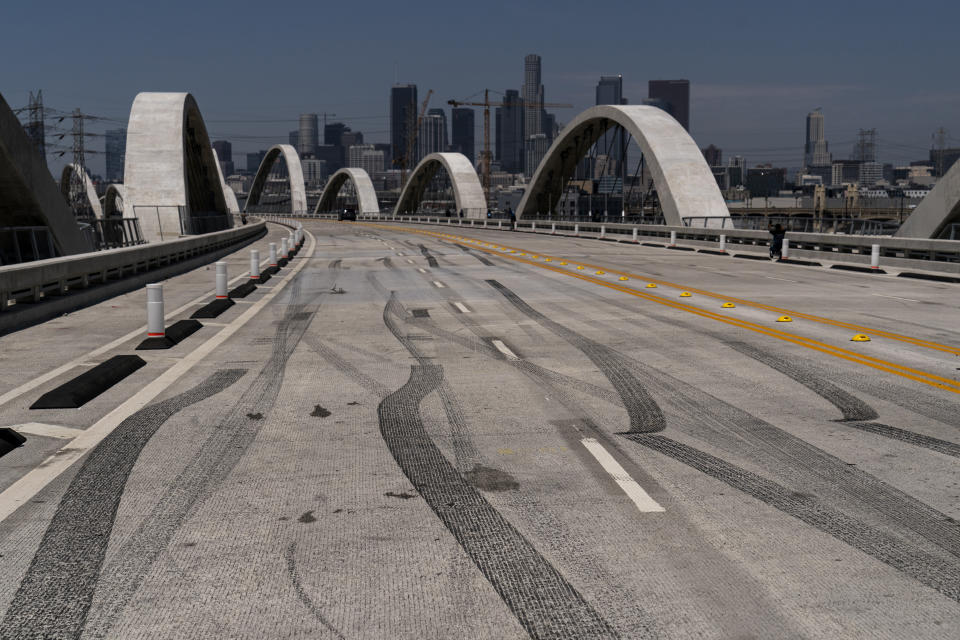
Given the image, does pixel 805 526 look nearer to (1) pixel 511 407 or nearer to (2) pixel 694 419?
(2) pixel 694 419

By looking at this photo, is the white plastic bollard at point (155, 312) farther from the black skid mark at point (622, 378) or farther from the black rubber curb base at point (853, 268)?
the black rubber curb base at point (853, 268)

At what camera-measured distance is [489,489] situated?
247 inches

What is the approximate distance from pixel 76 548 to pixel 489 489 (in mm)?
2534

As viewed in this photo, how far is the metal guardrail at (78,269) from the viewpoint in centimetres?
1560

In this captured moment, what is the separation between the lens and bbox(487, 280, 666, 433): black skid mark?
8297mm

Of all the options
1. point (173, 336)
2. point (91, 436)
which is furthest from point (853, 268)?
point (91, 436)

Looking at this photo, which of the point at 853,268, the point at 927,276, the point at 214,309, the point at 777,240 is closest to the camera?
the point at 214,309

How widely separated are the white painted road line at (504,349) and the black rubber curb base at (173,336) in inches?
180

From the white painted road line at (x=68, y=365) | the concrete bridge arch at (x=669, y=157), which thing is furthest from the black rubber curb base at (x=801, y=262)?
the white painted road line at (x=68, y=365)

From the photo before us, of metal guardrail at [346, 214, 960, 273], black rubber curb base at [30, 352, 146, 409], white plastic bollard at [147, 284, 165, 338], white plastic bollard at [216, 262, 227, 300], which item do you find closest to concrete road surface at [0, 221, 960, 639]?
black rubber curb base at [30, 352, 146, 409]

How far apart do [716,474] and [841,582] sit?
1918 millimetres

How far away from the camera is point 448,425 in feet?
27.0

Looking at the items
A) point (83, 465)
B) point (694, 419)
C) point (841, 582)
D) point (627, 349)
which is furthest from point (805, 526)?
point (627, 349)

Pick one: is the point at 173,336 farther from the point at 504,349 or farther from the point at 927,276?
the point at 927,276
